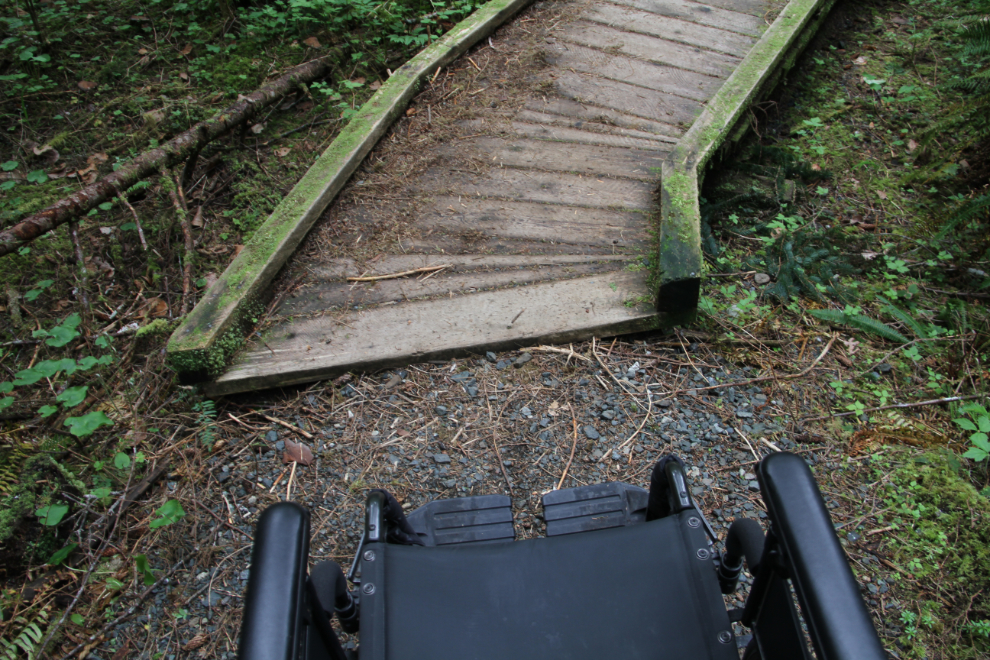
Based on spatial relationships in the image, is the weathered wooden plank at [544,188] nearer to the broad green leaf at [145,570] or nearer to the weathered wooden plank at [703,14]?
the weathered wooden plank at [703,14]

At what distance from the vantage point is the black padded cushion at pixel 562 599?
1.38m

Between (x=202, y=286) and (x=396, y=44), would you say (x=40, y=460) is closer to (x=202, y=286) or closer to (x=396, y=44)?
(x=202, y=286)

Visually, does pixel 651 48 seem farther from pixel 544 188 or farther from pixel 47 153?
pixel 47 153

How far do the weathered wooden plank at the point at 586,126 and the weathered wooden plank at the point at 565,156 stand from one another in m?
0.13

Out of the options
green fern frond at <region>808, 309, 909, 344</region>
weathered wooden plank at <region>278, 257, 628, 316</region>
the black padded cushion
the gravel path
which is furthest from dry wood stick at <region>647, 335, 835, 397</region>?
the black padded cushion

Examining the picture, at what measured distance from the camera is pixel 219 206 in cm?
391

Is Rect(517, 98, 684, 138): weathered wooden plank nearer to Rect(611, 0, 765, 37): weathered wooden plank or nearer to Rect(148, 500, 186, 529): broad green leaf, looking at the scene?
Rect(611, 0, 765, 37): weathered wooden plank

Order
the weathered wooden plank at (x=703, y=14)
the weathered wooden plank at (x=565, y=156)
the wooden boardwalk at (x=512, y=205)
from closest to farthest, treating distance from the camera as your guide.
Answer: the wooden boardwalk at (x=512, y=205) → the weathered wooden plank at (x=565, y=156) → the weathered wooden plank at (x=703, y=14)

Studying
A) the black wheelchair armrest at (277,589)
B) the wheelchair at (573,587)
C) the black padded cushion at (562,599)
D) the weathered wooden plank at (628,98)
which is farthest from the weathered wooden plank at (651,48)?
the black wheelchair armrest at (277,589)

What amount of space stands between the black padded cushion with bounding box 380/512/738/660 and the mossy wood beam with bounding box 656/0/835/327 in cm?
124

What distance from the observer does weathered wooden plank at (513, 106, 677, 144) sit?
3.52 meters

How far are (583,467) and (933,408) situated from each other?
145 centimetres

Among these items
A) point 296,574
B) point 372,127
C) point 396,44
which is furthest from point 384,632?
point 396,44

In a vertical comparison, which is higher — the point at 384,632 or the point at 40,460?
the point at 40,460
